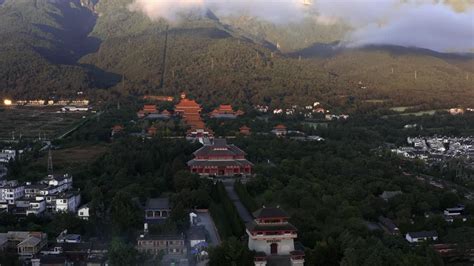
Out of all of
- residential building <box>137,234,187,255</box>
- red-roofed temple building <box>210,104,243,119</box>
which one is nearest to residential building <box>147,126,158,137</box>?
red-roofed temple building <box>210,104,243,119</box>

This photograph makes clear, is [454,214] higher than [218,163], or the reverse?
[454,214]

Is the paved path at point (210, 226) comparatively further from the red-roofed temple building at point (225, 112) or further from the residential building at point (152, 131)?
the red-roofed temple building at point (225, 112)

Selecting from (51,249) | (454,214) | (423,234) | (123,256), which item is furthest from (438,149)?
(123,256)

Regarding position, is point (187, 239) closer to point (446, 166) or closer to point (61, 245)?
point (61, 245)

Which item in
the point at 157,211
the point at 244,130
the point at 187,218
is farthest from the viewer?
the point at 244,130

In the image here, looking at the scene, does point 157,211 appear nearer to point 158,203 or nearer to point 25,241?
point 158,203

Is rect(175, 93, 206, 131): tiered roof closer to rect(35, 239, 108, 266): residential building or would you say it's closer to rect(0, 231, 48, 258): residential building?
rect(0, 231, 48, 258): residential building
